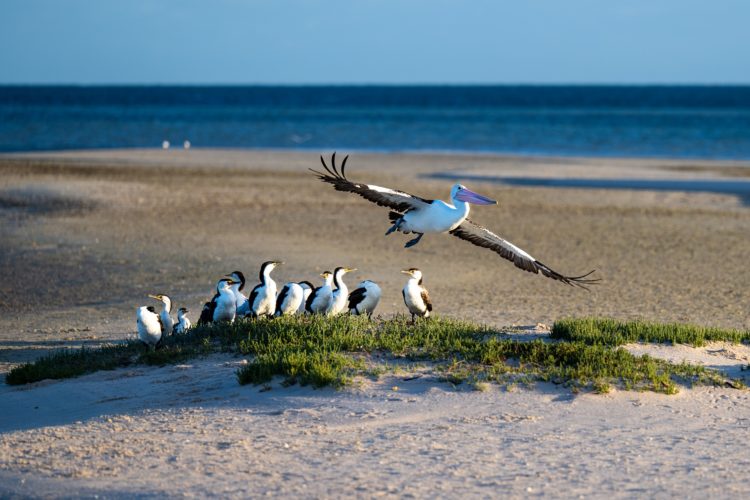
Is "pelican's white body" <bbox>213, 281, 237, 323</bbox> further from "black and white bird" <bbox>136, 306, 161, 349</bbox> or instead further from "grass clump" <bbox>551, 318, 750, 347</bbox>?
"grass clump" <bbox>551, 318, 750, 347</bbox>

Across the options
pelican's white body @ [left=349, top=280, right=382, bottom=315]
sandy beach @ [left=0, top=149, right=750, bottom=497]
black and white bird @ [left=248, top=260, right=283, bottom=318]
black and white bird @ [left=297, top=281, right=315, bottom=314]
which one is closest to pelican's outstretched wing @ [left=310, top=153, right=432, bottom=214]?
pelican's white body @ [left=349, top=280, right=382, bottom=315]

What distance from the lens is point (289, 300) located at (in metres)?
12.8

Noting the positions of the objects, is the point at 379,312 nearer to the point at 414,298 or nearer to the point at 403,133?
the point at 414,298

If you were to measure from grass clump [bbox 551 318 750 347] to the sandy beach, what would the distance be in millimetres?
209

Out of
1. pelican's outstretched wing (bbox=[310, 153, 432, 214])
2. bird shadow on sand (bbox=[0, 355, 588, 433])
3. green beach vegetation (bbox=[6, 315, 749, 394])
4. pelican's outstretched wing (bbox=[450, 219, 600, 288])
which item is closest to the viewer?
bird shadow on sand (bbox=[0, 355, 588, 433])

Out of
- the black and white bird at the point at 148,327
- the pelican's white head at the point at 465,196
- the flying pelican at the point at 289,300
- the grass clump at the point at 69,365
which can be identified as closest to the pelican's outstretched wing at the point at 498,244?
the pelican's white head at the point at 465,196

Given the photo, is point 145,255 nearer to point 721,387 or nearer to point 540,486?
point 721,387

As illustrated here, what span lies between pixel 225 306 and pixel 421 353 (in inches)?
123

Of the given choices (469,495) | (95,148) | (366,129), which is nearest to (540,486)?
(469,495)

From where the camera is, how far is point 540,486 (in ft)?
24.1

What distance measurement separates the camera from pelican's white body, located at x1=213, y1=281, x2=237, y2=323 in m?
12.4

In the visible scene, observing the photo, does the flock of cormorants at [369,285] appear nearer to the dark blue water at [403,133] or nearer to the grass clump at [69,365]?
the grass clump at [69,365]

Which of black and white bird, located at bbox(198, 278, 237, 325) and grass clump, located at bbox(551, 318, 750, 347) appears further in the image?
black and white bird, located at bbox(198, 278, 237, 325)

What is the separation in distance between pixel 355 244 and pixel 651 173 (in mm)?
18522
